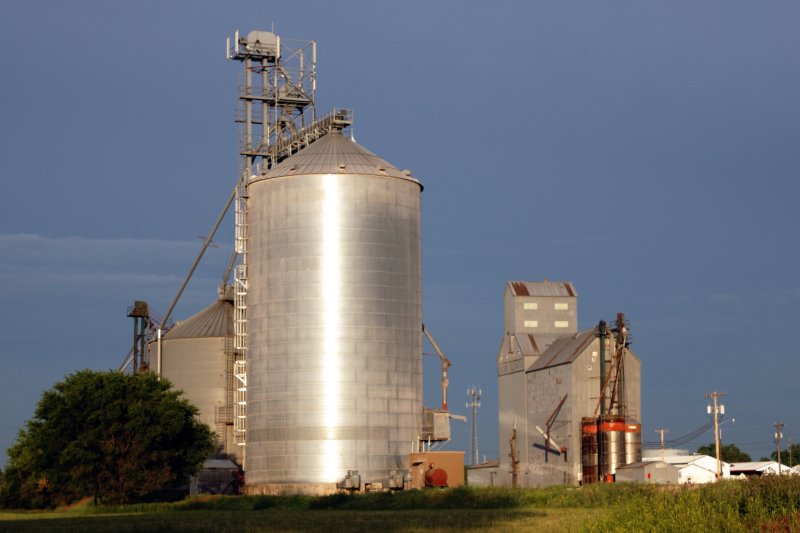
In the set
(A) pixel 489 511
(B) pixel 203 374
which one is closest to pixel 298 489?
(B) pixel 203 374

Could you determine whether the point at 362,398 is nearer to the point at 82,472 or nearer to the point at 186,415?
the point at 186,415

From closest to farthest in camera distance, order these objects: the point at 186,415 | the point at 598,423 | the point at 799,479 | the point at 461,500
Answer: the point at 799,479, the point at 461,500, the point at 186,415, the point at 598,423

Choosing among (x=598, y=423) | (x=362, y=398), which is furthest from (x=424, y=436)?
(x=598, y=423)

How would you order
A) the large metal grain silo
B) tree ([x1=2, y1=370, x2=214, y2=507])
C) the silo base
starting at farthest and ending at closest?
the large metal grain silo, the silo base, tree ([x1=2, y1=370, x2=214, y2=507])

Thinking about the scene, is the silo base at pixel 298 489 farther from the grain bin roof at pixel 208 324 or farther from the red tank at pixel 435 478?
the grain bin roof at pixel 208 324

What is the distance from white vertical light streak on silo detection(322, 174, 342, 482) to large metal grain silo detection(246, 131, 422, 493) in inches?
3.0

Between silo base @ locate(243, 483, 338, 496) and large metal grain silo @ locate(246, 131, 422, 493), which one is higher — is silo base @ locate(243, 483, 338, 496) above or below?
below

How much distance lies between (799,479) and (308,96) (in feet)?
259

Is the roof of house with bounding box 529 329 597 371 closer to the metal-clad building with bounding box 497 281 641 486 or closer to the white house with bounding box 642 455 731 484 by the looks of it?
the metal-clad building with bounding box 497 281 641 486

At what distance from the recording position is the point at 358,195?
94562 millimetres

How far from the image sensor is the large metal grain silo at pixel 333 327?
9181cm

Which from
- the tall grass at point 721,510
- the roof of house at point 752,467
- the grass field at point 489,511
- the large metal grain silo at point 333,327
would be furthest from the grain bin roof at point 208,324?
the tall grass at point 721,510

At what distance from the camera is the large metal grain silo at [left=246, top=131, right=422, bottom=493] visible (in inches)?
3615

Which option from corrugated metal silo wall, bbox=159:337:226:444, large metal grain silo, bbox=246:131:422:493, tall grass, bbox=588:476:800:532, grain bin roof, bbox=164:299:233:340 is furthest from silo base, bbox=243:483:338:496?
tall grass, bbox=588:476:800:532
